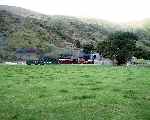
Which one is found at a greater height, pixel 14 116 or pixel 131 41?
pixel 131 41

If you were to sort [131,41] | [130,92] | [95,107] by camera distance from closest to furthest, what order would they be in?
[95,107] < [130,92] < [131,41]

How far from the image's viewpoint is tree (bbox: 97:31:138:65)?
131750mm

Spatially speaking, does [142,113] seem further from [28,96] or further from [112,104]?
[28,96]

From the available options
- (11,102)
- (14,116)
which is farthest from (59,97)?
(14,116)

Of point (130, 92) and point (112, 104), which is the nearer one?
point (112, 104)

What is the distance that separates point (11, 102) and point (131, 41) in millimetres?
119899

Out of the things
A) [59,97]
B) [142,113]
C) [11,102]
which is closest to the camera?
[142,113]

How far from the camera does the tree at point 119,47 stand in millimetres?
131750

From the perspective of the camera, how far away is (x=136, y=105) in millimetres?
21531

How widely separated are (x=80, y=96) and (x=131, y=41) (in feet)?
382

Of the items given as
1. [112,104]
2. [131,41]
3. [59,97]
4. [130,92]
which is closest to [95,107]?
[112,104]

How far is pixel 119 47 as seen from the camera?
449ft

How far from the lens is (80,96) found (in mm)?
24703

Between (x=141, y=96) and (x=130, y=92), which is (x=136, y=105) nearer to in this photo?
(x=141, y=96)
